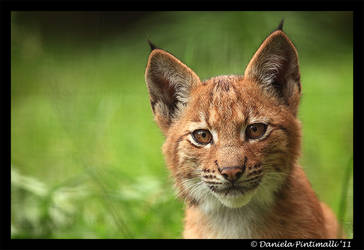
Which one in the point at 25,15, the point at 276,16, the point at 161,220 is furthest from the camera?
Answer: the point at 276,16

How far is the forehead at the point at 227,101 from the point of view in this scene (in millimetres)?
3732

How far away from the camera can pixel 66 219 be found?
5.50m

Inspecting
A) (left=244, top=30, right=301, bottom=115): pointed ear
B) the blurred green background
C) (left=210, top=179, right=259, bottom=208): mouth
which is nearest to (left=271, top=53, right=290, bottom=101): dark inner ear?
(left=244, top=30, right=301, bottom=115): pointed ear

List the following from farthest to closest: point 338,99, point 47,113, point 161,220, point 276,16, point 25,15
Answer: point 47,113 < point 338,99 < point 276,16 < point 161,220 < point 25,15

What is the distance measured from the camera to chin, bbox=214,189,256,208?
3699 millimetres

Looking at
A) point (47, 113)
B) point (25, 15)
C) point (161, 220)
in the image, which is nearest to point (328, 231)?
point (161, 220)

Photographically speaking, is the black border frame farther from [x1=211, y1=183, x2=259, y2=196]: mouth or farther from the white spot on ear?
the white spot on ear

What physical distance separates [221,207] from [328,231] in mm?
931

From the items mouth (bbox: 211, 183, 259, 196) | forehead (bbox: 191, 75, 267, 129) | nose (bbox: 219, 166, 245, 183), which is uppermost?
forehead (bbox: 191, 75, 267, 129)

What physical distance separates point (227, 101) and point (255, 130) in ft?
0.90

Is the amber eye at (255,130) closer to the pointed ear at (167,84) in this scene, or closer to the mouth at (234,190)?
the mouth at (234,190)
